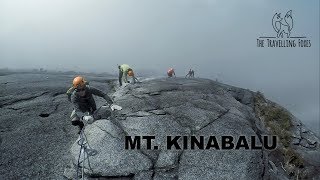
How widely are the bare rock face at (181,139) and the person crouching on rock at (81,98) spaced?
1.98 feet

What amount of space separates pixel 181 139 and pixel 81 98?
12.9 ft

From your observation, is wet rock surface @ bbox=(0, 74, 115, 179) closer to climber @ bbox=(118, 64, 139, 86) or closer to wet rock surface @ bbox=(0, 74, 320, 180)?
wet rock surface @ bbox=(0, 74, 320, 180)

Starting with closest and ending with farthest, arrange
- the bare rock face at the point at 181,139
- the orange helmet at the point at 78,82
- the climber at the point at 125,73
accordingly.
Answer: the bare rock face at the point at 181,139 < the orange helmet at the point at 78,82 < the climber at the point at 125,73

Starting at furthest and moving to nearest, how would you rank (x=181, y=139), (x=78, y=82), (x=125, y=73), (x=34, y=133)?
1. (x=125, y=73)
2. (x=34, y=133)
3. (x=181, y=139)
4. (x=78, y=82)

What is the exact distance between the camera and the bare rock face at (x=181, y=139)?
11.3 meters

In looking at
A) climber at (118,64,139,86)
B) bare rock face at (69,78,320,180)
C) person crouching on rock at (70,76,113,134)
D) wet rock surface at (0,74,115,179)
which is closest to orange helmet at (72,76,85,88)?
person crouching on rock at (70,76,113,134)

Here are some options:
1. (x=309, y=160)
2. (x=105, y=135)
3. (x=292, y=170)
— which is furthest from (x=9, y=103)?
(x=309, y=160)

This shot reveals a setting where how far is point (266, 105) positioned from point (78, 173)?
13.0 m

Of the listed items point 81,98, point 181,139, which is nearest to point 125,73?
point 81,98

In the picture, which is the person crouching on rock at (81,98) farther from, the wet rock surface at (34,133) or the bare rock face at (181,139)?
the wet rock surface at (34,133)

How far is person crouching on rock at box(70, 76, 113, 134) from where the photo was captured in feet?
41.3

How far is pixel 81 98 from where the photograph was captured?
1277 centimetres

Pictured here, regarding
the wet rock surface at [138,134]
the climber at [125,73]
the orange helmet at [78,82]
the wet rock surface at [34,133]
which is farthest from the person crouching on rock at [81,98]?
the climber at [125,73]

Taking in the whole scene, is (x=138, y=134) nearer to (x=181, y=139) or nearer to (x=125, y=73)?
(x=181, y=139)
